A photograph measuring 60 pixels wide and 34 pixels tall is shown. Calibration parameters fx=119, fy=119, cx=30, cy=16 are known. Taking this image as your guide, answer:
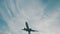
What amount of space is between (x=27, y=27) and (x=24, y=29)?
17.7 feet

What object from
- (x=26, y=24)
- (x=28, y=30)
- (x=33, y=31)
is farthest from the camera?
(x=33, y=31)

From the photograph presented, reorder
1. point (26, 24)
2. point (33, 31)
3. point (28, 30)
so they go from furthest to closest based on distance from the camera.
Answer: point (33, 31), point (28, 30), point (26, 24)

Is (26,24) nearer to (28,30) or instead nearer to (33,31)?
(28,30)

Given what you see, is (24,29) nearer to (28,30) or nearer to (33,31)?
(28,30)

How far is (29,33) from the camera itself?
176 m

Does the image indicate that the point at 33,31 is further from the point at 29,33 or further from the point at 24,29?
the point at 24,29

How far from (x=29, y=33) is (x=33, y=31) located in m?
9.55

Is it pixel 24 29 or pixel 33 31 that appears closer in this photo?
pixel 24 29

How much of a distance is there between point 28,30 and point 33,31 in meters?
15.4

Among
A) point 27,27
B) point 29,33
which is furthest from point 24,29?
point 29,33

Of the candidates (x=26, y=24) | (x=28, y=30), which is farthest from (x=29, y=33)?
(x=26, y=24)

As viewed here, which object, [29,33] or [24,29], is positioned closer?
[24,29]

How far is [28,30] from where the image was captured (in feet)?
557

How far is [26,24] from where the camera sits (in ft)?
516
